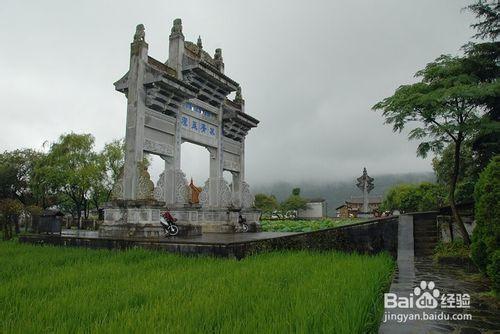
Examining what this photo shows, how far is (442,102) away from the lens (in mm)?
9195

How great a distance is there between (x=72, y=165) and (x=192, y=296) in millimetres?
25354

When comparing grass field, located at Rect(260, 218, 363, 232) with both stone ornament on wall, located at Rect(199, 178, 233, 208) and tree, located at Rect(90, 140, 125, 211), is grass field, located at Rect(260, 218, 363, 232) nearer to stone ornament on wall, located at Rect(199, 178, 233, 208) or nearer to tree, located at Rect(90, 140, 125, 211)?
stone ornament on wall, located at Rect(199, 178, 233, 208)

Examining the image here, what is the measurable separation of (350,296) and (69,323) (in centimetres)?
283

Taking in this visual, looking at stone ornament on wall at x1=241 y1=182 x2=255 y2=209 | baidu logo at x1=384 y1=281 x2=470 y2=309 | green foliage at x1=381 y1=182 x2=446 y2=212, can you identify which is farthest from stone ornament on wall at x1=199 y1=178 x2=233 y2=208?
green foliage at x1=381 y1=182 x2=446 y2=212

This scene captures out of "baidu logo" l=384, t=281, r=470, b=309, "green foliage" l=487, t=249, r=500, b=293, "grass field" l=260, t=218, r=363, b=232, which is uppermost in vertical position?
"green foliage" l=487, t=249, r=500, b=293

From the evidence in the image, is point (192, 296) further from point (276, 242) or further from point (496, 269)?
point (276, 242)

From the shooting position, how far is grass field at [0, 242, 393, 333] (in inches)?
133

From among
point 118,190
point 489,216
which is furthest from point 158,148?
point 489,216

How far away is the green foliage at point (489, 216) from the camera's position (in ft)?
17.7

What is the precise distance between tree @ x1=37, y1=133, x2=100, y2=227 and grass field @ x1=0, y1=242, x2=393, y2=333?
64.8 feet

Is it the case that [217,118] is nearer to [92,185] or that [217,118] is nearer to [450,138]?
[450,138]

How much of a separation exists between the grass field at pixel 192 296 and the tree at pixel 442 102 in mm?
4136

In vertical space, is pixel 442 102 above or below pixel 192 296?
above

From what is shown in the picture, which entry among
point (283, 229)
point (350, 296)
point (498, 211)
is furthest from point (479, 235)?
point (283, 229)
